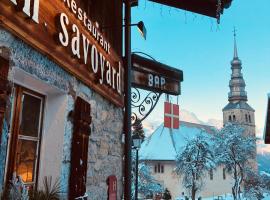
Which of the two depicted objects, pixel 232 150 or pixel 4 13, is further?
pixel 232 150

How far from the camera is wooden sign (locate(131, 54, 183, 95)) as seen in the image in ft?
16.9

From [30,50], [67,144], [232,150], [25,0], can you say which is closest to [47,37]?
[30,50]

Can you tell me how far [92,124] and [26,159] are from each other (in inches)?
42.2

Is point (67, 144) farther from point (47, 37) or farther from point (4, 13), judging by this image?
point (4, 13)

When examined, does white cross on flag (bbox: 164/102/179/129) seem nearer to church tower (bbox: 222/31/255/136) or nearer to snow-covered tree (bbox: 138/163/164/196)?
snow-covered tree (bbox: 138/163/164/196)

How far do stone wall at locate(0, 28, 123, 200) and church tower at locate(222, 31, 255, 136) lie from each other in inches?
2234

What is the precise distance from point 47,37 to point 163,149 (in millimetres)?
37516

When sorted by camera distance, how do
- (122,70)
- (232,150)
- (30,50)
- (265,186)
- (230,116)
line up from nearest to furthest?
(30,50)
(122,70)
(232,150)
(265,186)
(230,116)

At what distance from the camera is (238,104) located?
58.8 meters

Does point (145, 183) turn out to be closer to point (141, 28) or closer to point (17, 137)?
point (141, 28)

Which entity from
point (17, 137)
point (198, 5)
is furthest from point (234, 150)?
point (17, 137)

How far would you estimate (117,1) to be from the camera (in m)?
4.81

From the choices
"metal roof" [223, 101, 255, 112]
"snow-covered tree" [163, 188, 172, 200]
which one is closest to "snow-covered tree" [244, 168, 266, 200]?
"snow-covered tree" [163, 188, 172, 200]

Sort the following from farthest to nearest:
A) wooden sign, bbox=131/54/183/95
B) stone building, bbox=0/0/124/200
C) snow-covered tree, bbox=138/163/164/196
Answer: snow-covered tree, bbox=138/163/164/196 < wooden sign, bbox=131/54/183/95 < stone building, bbox=0/0/124/200
